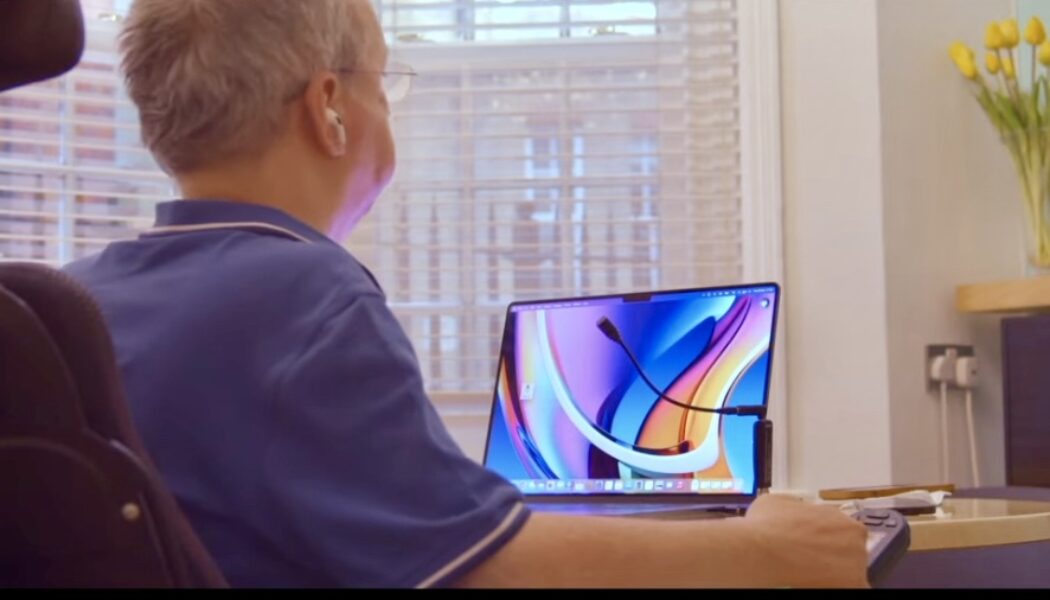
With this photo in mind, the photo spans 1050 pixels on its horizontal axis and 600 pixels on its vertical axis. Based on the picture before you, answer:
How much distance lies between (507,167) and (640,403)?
1156 mm

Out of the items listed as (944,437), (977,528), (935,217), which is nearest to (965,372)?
(944,437)

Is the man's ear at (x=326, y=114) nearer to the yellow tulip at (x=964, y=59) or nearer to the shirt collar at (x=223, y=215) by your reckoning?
the shirt collar at (x=223, y=215)

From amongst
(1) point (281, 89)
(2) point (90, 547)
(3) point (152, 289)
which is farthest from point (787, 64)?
(2) point (90, 547)

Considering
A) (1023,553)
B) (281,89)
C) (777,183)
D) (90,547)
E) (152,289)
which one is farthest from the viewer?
(777,183)

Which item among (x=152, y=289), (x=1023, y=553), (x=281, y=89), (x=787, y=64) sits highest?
(x=787, y=64)

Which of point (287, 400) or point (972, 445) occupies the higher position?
point (287, 400)

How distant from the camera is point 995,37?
2635 mm

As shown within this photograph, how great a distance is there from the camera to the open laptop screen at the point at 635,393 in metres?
1.67

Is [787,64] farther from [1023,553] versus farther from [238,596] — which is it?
[238,596]

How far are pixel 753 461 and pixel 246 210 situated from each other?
82 centimetres

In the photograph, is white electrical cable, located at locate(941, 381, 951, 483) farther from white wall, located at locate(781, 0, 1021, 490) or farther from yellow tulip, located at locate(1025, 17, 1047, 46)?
yellow tulip, located at locate(1025, 17, 1047, 46)

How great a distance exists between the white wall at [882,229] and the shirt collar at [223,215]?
69.0 inches

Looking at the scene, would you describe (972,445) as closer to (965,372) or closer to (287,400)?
(965,372)

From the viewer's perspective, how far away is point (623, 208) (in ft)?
9.05
